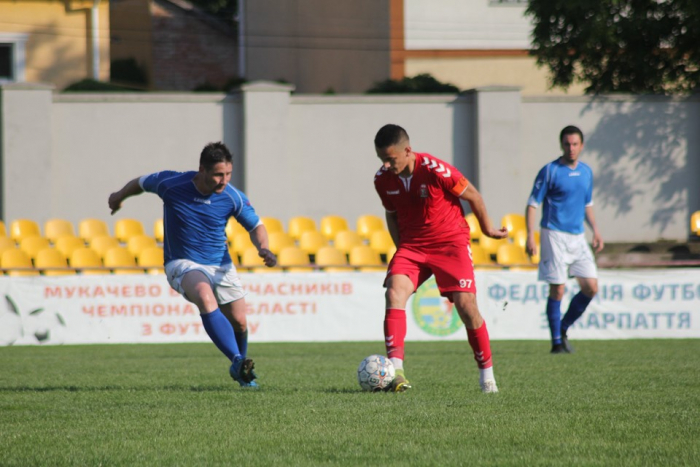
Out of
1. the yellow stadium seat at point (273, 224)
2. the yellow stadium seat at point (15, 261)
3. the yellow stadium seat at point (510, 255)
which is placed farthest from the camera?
the yellow stadium seat at point (273, 224)

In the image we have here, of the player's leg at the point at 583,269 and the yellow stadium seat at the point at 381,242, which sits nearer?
the player's leg at the point at 583,269

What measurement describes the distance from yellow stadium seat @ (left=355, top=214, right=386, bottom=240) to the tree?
6.33 metres

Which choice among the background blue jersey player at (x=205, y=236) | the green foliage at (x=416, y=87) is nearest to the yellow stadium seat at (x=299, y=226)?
the green foliage at (x=416, y=87)

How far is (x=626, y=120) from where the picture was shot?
21078mm

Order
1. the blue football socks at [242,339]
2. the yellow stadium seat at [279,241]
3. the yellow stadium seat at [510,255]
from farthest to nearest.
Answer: the yellow stadium seat at [279,241] < the yellow stadium seat at [510,255] < the blue football socks at [242,339]

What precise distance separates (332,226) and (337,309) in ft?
15.6

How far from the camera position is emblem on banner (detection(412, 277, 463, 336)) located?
14109 mm

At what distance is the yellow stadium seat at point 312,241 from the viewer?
54.7 ft

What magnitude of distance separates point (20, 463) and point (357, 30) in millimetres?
26926

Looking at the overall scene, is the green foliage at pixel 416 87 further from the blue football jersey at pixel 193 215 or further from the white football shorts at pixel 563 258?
the blue football jersey at pixel 193 215

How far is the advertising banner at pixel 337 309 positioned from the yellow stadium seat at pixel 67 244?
2.56 m

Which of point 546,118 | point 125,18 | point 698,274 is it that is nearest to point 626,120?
point 546,118

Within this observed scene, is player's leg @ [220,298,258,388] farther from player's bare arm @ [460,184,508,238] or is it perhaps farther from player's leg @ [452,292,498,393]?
player's bare arm @ [460,184,508,238]

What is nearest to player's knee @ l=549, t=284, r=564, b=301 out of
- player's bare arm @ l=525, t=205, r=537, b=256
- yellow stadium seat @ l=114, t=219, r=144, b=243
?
player's bare arm @ l=525, t=205, r=537, b=256
